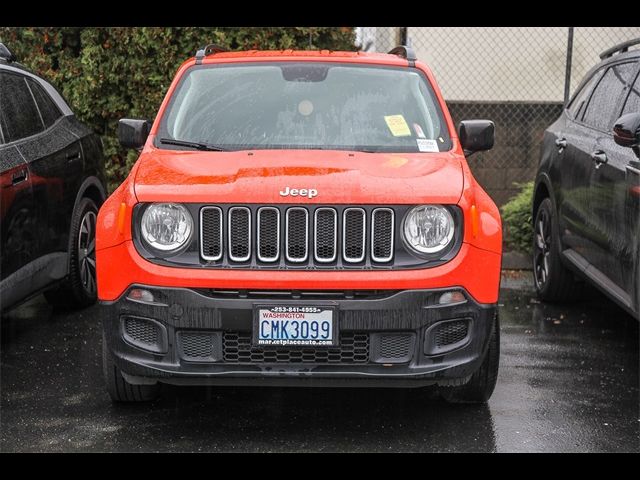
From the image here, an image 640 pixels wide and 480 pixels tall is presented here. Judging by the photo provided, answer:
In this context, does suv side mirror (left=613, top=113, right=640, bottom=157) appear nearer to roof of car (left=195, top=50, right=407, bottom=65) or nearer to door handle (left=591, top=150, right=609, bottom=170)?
door handle (left=591, top=150, right=609, bottom=170)

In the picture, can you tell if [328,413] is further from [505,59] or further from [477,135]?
[505,59]

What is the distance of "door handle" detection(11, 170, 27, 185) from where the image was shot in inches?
227

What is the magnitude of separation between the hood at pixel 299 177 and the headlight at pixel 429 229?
61mm

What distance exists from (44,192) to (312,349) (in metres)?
2.66

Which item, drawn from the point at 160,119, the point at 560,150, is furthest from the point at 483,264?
the point at 560,150

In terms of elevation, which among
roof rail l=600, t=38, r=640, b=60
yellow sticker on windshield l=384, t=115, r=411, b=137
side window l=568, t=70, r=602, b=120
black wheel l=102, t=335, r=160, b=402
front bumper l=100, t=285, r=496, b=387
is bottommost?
black wheel l=102, t=335, r=160, b=402

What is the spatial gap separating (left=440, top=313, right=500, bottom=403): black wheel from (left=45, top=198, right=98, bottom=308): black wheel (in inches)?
119

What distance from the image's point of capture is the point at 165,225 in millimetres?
4523

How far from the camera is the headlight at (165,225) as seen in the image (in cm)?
450

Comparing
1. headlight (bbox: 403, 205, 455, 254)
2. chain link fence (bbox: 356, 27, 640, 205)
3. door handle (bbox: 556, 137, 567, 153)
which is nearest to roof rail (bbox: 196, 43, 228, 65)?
headlight (bbox: 403, 205, 455, 254)

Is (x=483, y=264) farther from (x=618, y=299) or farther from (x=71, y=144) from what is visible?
(x=71, y=144)

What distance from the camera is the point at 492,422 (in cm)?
494

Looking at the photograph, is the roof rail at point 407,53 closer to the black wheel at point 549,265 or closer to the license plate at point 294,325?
the black wheel at point 549,265

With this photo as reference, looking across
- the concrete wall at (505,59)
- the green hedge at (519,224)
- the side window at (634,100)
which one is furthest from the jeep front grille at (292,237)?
the concrete wall at (505,59)
